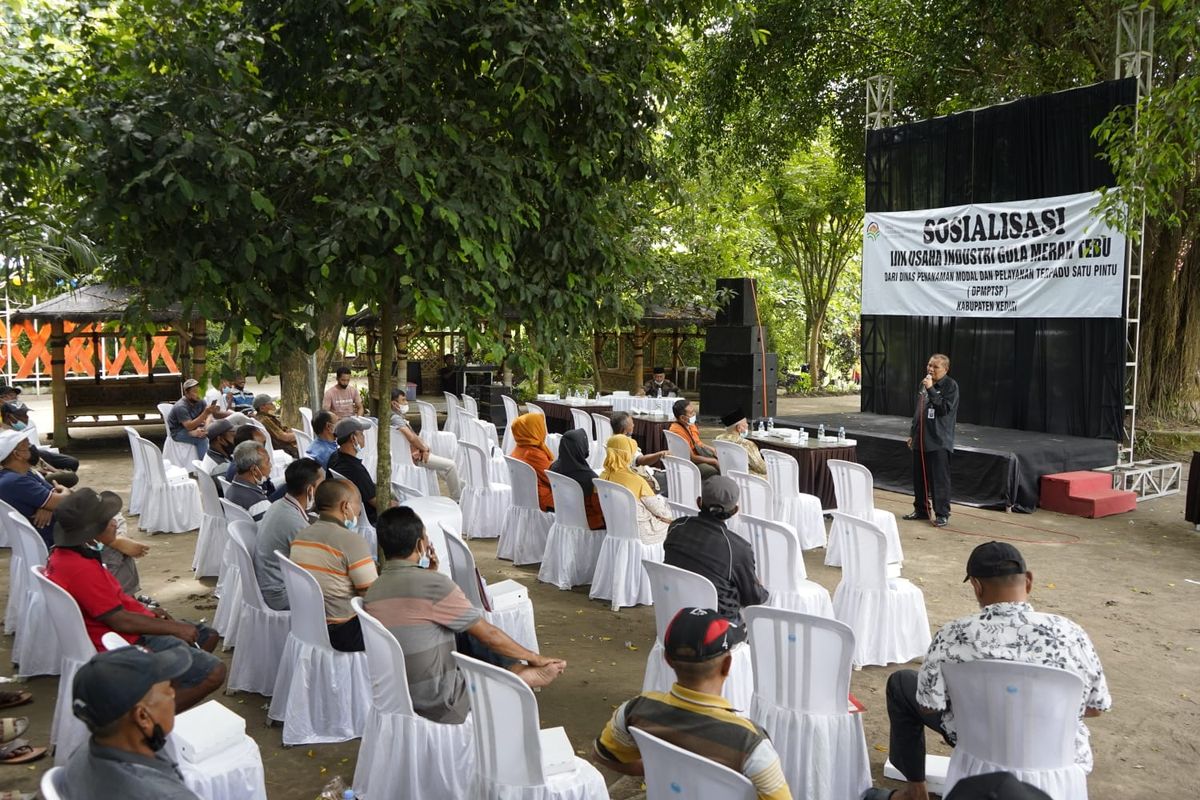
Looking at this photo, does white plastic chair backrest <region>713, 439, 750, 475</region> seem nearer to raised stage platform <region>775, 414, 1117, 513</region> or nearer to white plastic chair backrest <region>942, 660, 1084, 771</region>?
raised stage platform <region>775, 414, 1117, 513</region>

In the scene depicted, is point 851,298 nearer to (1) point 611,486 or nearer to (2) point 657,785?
(1) point 611,486

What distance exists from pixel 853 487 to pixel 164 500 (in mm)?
6274

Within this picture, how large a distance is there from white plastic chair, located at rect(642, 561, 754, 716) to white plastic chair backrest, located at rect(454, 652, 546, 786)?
1415mm

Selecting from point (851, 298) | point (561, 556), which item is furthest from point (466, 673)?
point (851, 298)

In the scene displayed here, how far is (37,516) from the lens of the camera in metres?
6.00

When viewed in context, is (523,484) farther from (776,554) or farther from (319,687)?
(319,687)

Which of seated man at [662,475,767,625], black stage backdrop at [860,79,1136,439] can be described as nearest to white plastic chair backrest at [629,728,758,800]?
seated man at [662,475,767,625]

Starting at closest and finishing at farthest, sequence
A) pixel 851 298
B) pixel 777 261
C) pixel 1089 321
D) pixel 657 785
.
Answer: pixel 657 785, pixel 1089 321, pixel 777 261, pixel 851 298

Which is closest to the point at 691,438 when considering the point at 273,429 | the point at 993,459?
the point at 993,459

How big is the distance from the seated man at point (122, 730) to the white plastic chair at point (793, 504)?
690 centimetres

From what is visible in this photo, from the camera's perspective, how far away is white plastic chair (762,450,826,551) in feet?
29.0

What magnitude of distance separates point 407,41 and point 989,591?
3627mm

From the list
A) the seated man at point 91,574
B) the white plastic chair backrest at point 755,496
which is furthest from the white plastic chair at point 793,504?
the seated man at point 91,574

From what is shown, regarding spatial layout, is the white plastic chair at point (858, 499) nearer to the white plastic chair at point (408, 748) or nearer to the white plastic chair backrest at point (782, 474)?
the white plastic chair backrest at point (782, 474)
